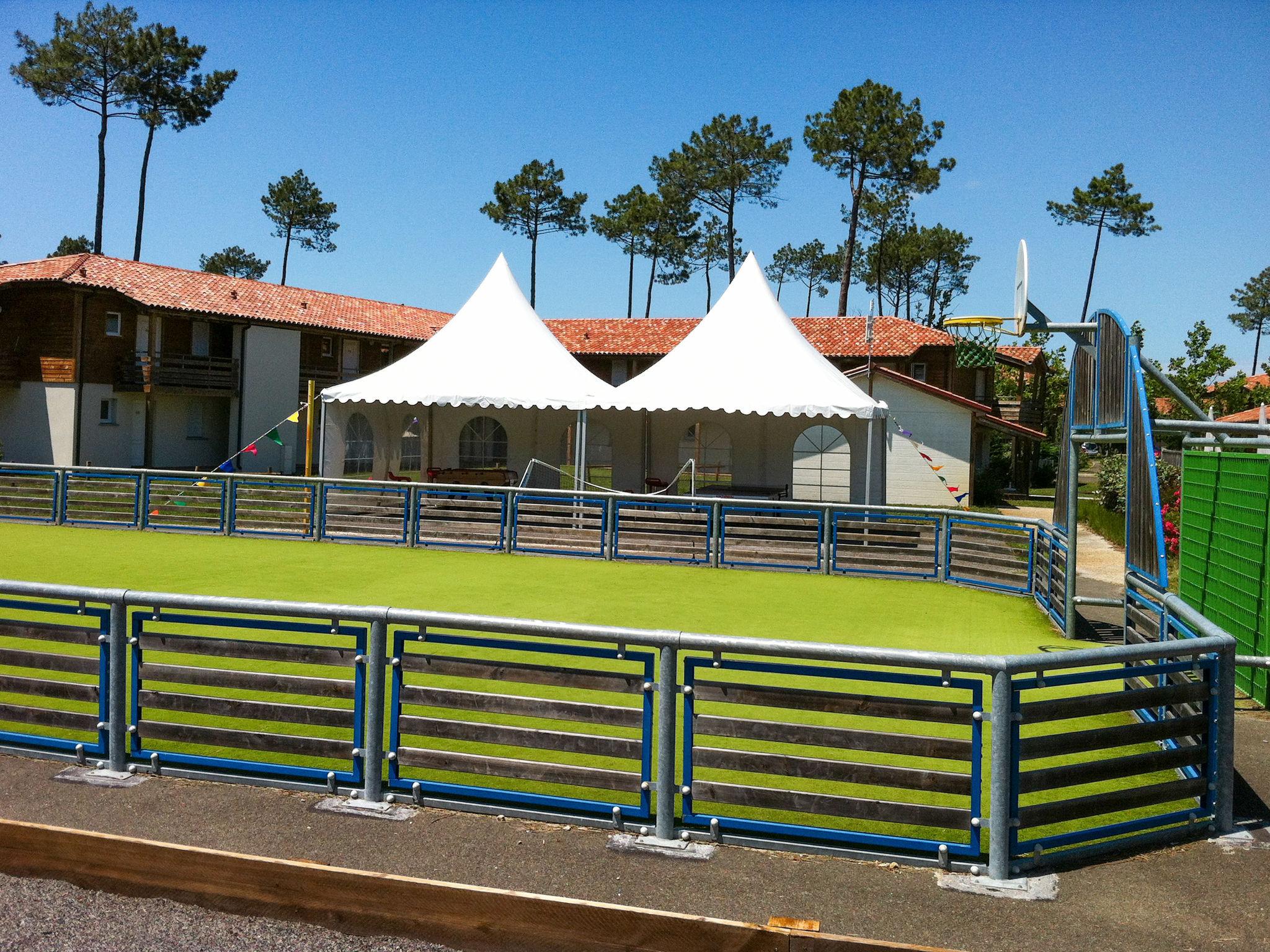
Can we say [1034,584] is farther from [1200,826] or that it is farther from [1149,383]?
[1149,383]

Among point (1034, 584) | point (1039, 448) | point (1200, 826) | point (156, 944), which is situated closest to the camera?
point (156, 944)

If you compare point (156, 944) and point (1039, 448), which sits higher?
point (1039, 448)

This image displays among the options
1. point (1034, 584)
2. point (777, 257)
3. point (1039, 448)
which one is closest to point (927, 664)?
point (1034, 584)

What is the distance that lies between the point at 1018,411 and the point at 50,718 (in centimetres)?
4497

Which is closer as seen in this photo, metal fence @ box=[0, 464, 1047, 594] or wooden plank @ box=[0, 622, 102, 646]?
wooden plank @ box=[0, 622, 102, 646]

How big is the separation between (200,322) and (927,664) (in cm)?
3703

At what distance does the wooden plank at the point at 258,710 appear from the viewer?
523cm

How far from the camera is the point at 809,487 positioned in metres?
21.0

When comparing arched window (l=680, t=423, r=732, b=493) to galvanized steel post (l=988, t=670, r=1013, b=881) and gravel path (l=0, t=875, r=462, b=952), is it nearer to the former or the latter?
galvanized steel post (l=988, t=670, r=1013, b=881)

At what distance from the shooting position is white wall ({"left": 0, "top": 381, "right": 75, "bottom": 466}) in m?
32.9

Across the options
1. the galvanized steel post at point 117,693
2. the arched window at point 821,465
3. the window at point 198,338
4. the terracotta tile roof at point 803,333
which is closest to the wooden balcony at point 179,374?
the window at point 198,338

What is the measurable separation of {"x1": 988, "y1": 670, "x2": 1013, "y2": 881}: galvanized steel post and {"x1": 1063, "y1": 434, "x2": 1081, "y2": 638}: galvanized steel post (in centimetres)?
624

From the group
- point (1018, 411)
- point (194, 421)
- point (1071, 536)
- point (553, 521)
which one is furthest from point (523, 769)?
point (1018, 411)

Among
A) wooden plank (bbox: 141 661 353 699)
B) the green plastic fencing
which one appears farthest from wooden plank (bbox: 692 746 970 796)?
the green plastic fencing
